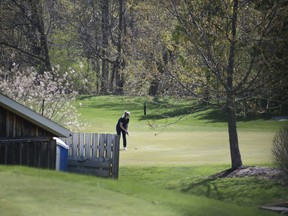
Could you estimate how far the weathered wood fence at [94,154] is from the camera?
26672 millimetres

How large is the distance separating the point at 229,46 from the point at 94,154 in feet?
20.2

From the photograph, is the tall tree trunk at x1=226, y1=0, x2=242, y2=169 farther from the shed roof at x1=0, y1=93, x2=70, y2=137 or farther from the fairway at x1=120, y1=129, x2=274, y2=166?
the shed roof at x1=0, y1=93, x2=70, y2=137

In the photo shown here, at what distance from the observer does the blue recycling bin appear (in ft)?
80.1

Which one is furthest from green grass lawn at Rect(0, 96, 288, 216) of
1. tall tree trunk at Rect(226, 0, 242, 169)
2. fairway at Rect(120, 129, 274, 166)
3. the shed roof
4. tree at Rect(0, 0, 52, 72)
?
tree at Rect(0, 0, 52, 72)

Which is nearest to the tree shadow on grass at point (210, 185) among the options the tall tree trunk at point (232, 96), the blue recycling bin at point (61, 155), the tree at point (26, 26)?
the tall tree trunk at point (232, 96)

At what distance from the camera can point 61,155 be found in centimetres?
2511

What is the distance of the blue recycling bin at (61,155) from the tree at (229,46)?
4591 millimetres

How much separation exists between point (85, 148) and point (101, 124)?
77.2ft

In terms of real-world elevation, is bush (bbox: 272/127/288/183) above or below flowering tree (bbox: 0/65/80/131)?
below

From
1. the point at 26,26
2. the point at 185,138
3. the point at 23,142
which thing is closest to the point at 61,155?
the point at 23,142

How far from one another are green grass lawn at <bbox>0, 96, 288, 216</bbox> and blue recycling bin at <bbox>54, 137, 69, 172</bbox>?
195cm

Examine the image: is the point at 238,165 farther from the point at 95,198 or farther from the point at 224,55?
the point at 95,198

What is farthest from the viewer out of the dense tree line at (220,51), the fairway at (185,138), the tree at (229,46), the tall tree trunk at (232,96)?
the fairway at (185,138)

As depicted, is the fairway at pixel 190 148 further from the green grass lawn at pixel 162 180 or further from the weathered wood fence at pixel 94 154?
the weathered wood fence at pixel 94 154
